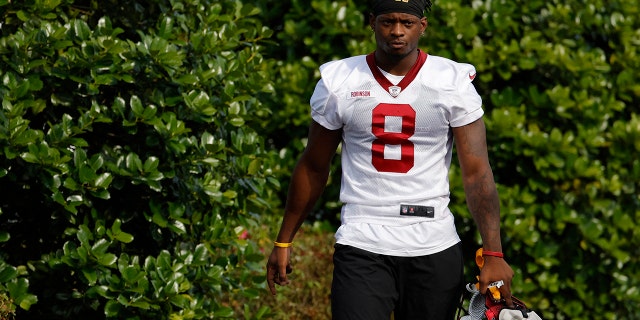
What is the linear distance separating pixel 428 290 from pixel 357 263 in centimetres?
34

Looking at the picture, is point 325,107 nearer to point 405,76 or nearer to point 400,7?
point 405,76

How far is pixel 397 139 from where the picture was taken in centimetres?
479

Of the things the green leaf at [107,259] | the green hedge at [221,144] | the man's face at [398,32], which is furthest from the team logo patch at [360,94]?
the green leaf at [107,259]

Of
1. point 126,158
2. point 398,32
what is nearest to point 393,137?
point 398,32

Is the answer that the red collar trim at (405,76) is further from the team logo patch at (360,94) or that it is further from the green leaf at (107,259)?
the green leaf at (107,259)

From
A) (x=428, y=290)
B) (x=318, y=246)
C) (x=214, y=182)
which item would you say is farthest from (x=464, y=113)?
(x=318, y=246)

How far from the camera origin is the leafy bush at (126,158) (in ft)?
19.2

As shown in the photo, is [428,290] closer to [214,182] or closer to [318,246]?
[214,182]

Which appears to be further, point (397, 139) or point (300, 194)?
point (300, 194)

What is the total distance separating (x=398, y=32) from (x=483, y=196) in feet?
2.66

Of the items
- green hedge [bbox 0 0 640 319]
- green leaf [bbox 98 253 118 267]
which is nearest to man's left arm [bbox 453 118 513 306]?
green hedge [bbox 0 0 640 319]

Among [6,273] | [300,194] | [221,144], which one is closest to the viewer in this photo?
[300,194]

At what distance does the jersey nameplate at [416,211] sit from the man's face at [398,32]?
25.7 inches

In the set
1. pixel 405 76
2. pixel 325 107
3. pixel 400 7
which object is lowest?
pixel 325 107
